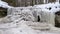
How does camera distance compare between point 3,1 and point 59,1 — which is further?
point 3,1

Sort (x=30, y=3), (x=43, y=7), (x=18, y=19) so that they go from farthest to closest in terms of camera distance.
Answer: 1. (x=30, y=3)
2. (x=43, y=7)
3. (x=18, y=19)

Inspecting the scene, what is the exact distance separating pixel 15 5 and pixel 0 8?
44 centimetres

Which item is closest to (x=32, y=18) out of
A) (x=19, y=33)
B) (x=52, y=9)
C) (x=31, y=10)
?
(x=31, y=10)

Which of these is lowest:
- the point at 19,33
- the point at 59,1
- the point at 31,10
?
the point at 19,33

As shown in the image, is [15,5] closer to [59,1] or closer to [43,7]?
[43,7]

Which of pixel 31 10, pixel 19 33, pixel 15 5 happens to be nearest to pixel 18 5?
pixel 15 5

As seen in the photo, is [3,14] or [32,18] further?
[3,14]

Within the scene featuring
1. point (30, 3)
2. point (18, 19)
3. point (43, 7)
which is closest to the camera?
point (18, 19)

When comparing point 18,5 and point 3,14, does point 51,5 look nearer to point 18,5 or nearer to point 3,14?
point 18,5

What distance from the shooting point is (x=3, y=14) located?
3.53 metres

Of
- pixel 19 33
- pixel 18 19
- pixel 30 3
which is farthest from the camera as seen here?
pixel 30 3

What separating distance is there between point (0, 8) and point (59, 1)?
168cm

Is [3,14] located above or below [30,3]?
below

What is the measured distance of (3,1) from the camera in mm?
3596
